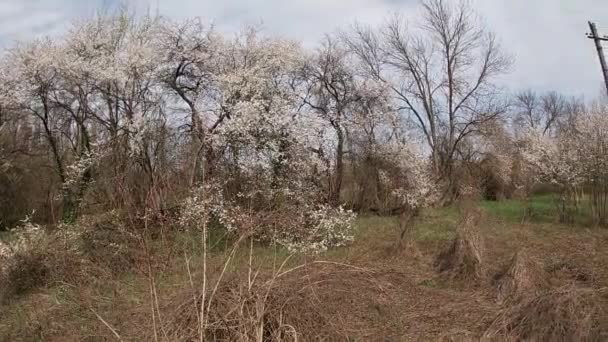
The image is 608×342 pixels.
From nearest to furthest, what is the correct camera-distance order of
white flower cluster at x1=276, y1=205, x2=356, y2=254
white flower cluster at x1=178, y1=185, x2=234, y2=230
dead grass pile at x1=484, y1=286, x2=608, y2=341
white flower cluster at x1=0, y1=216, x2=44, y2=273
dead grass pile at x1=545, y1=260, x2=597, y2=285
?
1. dead grass pile at x1=484, y1=286, x2=608, y2=341
2. white flower cluster at x1=178, y1=185, x2=234, y2=230
3. dead grass pile at x1=545, y1=260, x2=597, y2=285
4. white flower cluster at x1=0, y1=216, x2=44, y2=273
5. white flower cluster at x1=276, y1=205, x2=356, y2=254

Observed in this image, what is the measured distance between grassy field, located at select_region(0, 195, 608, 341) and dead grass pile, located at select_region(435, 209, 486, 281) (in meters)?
0.17

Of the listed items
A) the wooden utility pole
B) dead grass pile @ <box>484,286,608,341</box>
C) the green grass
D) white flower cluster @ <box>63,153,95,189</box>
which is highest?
the wooden utility pole

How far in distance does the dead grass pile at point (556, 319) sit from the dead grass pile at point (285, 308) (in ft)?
6.11

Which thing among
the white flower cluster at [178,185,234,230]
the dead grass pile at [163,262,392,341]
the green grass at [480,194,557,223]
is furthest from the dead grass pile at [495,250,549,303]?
the green grass at [480,194,557,223]

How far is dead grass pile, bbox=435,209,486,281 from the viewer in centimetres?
1110

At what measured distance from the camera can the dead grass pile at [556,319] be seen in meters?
6.49

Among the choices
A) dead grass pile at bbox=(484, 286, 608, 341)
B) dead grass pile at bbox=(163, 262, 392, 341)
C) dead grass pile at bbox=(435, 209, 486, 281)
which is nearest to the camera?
dead grass pile at bbox=(163, 262, 392, 341)

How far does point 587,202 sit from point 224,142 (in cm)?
1185

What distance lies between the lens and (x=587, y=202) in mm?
18094

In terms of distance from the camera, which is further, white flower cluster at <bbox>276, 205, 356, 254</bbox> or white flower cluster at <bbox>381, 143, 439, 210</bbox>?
white flower cluster at <bbox>381, 143, 439, 210</bbox>

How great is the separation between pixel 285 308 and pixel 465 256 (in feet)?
21.8

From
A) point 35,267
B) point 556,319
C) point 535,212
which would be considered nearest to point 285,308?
point 556,319

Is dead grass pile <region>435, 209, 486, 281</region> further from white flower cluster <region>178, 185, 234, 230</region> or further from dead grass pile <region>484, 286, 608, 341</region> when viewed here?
Result: white flower cluster <region>178, 185, 234, 230</region>

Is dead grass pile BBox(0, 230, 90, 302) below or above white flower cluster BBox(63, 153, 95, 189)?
below
